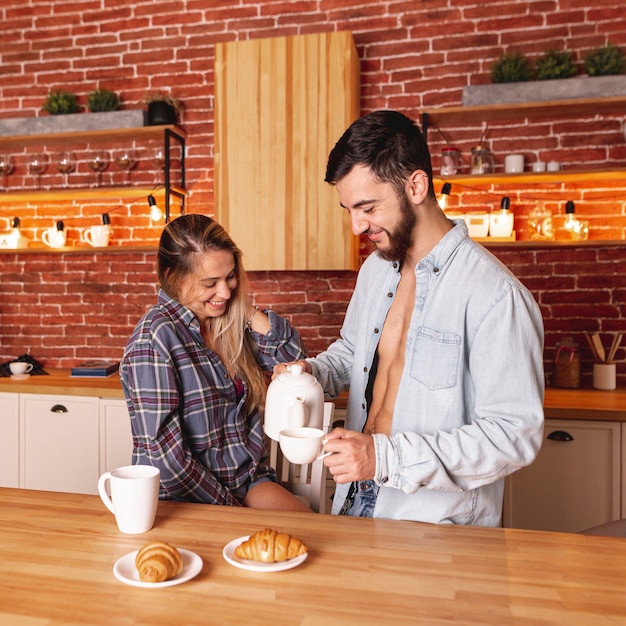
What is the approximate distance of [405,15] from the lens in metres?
3.52

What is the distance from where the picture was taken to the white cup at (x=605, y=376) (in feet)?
10.4

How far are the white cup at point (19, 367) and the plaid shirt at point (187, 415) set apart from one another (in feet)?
6.38

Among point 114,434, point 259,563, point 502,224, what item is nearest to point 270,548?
point 259,563

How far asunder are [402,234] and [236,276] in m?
0.79

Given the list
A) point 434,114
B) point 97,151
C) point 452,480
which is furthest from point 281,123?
point 452,480

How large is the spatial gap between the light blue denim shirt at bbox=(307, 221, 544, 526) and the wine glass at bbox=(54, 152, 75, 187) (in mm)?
2906

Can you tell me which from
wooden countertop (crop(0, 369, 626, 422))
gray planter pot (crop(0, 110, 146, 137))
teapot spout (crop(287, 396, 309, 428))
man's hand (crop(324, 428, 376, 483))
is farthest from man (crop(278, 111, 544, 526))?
gray planter pot (crop(0, 110, 146, 137))

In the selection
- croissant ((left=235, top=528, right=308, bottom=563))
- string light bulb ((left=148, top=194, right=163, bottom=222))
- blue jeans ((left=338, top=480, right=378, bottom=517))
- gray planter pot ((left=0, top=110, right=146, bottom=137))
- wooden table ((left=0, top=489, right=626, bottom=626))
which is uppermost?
gray planter pot ((left=0, top=110, right=146, bottom=137))

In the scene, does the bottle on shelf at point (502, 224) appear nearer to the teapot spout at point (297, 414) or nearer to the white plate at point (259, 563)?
the teapot spout at point (297, 414)

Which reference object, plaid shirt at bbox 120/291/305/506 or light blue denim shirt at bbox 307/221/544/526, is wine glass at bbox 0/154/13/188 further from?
light blue denim shirt at bbox 307/221/544/526

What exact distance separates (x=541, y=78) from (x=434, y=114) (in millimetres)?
571

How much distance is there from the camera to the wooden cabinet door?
10.7ft

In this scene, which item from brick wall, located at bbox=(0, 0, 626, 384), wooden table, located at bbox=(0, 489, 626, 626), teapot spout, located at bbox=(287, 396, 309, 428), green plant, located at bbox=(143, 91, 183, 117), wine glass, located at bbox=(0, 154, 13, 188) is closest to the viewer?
wooden table, located at bbox=(0, 489, 626, 626)

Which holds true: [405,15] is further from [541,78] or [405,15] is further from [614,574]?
[614,574]
